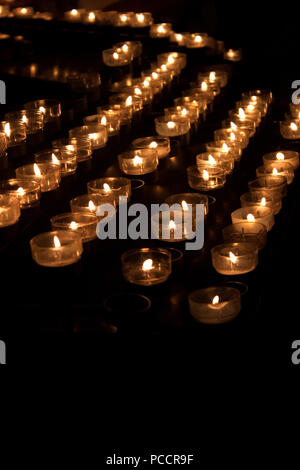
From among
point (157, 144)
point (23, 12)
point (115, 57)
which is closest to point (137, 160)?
point (157, 144)

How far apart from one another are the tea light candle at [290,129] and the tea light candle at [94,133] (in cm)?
83

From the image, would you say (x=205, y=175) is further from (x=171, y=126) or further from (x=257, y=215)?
(x=171, y=126)

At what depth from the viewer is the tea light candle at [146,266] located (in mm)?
2324

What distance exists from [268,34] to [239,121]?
3331 millimetres

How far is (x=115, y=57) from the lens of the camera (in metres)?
4.48

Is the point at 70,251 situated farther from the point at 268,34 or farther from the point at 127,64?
the point at 268,34

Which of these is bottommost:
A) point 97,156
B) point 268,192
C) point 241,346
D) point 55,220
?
point 241,346

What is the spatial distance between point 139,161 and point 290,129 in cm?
88

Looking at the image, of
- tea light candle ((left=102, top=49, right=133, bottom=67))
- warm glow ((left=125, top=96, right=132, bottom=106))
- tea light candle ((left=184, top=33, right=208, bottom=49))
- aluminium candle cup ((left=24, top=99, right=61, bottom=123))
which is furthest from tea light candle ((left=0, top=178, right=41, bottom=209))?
tea light candle ((left=184, top=33, right=208, bottom=49))

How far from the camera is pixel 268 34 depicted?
6.81m

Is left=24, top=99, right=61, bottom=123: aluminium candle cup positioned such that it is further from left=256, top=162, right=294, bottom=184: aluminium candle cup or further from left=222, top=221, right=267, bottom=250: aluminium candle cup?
left=222, top=221, right=267, bottom=250: aluminium candle cup

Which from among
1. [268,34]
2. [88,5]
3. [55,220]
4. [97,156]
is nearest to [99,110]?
[97,156]

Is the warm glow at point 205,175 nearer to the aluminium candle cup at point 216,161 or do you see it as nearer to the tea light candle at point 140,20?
the aluminium candle cup at point 216,161

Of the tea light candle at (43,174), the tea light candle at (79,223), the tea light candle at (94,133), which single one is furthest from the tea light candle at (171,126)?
the tea light candle at (79,223)
